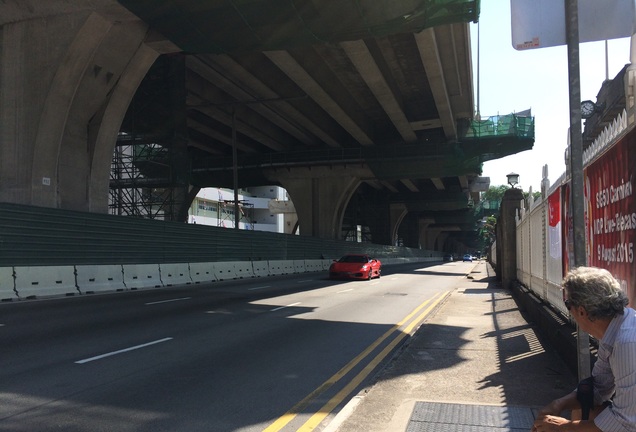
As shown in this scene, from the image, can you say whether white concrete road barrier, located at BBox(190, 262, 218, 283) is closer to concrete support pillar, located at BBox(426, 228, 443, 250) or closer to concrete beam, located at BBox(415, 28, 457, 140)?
concrete beam, located at BBox(415, 28, 457, 140)

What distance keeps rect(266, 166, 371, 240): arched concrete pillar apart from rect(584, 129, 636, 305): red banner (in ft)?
128

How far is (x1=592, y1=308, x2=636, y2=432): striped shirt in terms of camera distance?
2244 millimetres

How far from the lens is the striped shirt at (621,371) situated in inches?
88.4

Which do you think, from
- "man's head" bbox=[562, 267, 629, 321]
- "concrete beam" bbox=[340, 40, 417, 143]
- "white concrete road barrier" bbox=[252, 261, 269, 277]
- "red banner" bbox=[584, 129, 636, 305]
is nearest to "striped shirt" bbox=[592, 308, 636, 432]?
"man's head" bbox=[562, 267, 629, 321]

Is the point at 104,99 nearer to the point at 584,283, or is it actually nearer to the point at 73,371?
the point at 73,371

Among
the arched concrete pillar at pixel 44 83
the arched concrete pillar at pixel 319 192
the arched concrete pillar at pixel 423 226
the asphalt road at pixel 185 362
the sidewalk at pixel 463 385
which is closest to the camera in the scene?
the sidewalk at pixel 463 385

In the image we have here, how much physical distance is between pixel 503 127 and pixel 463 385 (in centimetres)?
3317

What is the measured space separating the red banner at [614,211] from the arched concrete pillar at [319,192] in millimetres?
39107

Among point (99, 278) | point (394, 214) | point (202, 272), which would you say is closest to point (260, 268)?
point (202, 272)

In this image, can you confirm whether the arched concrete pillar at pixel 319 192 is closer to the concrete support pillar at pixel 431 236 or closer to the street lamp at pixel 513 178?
the street lamp at pixel 513 178

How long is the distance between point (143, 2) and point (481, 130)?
1034 inches

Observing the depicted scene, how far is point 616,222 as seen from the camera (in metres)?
4.78

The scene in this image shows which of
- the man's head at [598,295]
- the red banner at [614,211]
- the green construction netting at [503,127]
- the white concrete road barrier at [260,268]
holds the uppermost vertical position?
the green construction netting at [503,127]

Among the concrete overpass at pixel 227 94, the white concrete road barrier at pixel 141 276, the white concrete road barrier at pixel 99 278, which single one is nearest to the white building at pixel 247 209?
the concrete overpass at pixel 227 94
